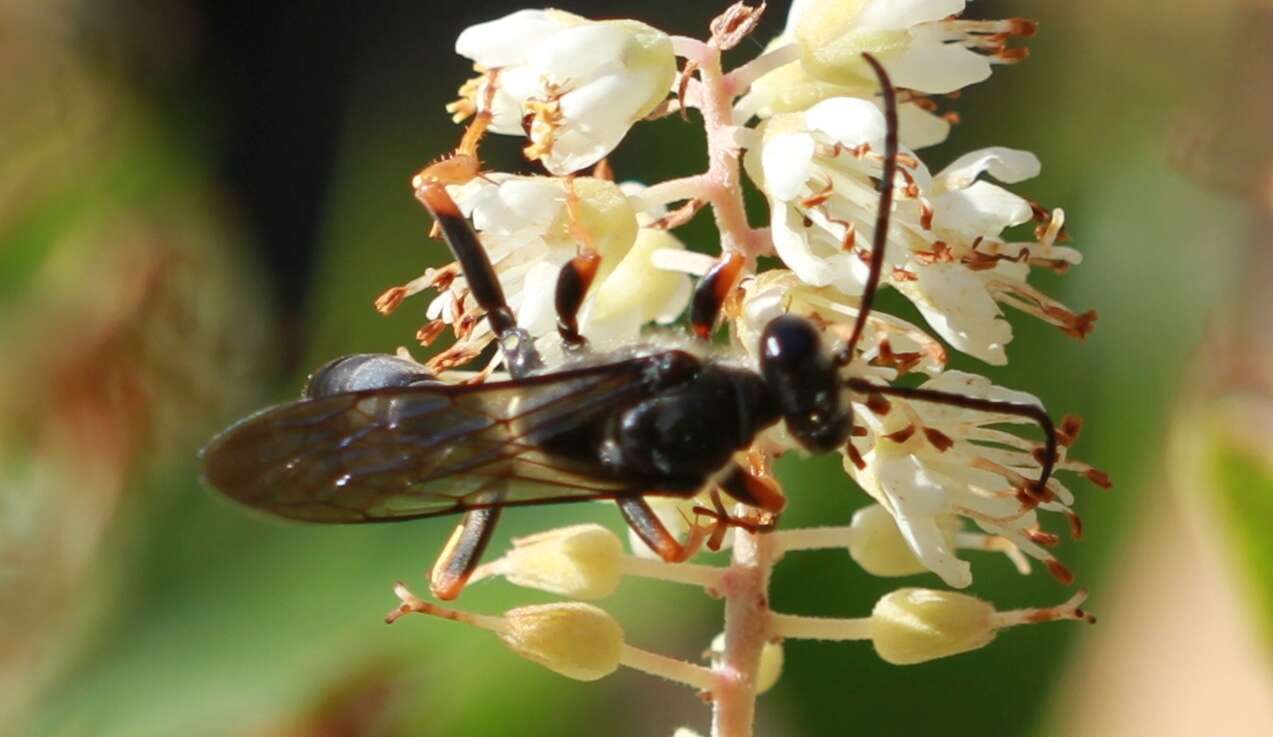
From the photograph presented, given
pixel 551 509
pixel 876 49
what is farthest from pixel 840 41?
pixel 551 509

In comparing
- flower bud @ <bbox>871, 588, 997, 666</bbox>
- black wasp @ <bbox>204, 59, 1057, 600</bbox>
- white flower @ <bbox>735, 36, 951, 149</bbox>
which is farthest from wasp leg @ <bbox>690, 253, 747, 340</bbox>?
flower bud @ <bbox>871, 588, 997, 666</bbox>

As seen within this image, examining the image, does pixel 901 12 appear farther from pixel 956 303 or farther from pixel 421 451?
pixel 421 451

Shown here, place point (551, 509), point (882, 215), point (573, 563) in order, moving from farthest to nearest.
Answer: point (551, 509) → point (573, 563) → point (882, 215)

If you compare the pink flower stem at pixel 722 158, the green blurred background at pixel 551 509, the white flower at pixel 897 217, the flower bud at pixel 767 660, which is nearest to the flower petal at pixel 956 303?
the white flower at pixel 897 217

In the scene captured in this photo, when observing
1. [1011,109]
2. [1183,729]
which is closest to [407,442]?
[1183,729]

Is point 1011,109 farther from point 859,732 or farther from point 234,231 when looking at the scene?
point 234,231

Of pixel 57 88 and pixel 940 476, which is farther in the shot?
pixel 57 88

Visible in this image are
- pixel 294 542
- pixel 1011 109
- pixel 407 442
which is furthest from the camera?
pixel 1011 109
